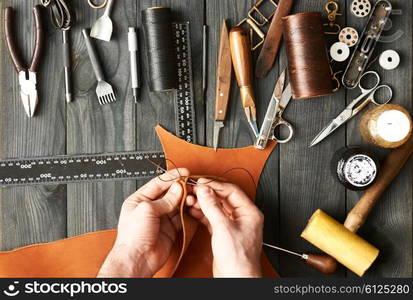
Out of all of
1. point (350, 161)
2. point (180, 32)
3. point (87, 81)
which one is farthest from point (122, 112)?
point (350, 161)

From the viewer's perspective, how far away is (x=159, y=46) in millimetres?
1255

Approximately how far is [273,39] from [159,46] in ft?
0.96

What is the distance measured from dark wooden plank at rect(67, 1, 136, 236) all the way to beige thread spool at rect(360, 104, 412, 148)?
0.61 meters

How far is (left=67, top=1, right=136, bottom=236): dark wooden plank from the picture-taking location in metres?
1.32

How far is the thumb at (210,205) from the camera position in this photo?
1.17 m

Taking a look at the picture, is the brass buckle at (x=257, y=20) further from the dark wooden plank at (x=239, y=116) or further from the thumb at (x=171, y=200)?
the thumb at (x=171, y=200)

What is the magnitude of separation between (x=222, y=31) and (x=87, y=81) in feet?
Result: 1.23

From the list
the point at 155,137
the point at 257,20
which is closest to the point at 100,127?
the point at 155,137

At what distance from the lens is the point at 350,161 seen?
4.02 ft

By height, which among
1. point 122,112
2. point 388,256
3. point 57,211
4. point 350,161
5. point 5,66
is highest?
Answer: point 5,66

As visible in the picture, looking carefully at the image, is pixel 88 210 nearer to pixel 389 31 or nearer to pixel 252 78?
pixel 252 78

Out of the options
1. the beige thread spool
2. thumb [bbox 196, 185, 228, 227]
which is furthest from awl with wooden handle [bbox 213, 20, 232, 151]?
the beige thread spool

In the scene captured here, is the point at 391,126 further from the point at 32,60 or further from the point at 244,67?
the point at 32,60

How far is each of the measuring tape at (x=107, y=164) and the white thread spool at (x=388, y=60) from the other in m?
0.49
